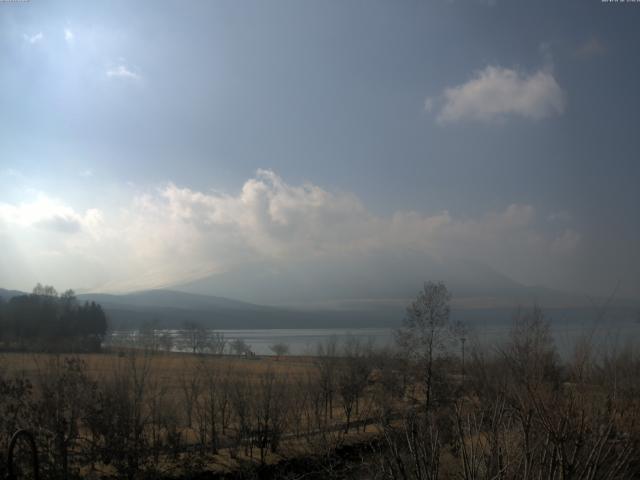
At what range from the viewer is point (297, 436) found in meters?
27.2

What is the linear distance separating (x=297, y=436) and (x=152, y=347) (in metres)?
9.38

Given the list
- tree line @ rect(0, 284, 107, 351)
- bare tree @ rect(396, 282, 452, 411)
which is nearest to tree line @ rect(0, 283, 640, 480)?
bare tree @ rect(396, 282, 452, 411)

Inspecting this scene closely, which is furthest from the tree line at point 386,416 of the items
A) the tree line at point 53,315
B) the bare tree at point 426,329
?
the tree line at point 53,315

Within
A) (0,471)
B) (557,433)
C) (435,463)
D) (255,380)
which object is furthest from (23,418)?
(255,380)

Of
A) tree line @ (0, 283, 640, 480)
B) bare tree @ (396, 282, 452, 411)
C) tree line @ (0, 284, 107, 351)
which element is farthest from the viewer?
A: tree line @ (0, 284, 107, 351)

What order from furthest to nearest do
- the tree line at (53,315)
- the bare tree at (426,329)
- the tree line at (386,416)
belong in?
the tree line at (53,315) → the bare tree at (426,329) → the tree line at (386,416)

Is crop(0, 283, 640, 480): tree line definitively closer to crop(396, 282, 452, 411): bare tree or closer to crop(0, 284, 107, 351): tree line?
crop(396, 282, 452, 411): bare tree

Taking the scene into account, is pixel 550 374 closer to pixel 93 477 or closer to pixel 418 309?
pixel 93 477

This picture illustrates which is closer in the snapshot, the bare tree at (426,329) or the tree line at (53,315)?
the bare tree at (426,329)

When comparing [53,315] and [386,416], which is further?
[53,315]

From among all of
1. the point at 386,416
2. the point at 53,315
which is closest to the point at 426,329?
the point at 386,416

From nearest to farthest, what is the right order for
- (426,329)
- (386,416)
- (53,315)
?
(386,416)
(426,329)
(53,315)

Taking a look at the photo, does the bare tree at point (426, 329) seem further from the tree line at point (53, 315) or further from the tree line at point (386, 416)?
the tree line at point (53, 315)

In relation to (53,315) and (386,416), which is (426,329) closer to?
(386,416)
